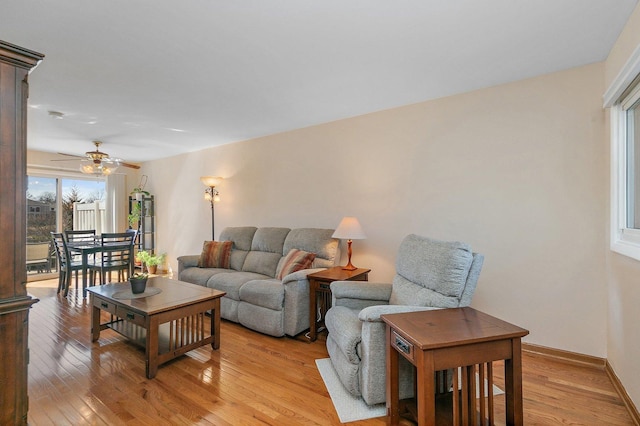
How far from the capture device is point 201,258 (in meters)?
3.97

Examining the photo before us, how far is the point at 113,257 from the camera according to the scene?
4.63 meters

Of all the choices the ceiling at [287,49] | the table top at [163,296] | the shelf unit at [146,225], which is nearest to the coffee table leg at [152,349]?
the table top at [163,296]

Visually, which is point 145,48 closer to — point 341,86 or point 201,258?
point 341,86

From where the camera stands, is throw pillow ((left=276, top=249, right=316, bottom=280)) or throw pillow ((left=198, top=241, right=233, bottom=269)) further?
throw pillow ((left=198, top=241, right=233, bottom=269))

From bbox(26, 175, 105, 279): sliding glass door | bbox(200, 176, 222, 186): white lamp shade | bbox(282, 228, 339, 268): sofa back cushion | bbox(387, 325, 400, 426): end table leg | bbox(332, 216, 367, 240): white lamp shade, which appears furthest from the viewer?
bbox(26, 175, 105, 279): sliding glass door

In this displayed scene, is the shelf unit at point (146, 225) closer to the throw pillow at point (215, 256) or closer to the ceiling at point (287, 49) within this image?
the ceiling at point (287, 49)

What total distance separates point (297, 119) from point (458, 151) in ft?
6.34

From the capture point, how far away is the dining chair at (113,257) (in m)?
4.37

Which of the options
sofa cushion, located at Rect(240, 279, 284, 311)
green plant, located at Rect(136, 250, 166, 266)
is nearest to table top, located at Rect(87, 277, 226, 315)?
sofa cushion, located at Rect(240, 279, 284, 311)

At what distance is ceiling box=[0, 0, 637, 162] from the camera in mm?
1751

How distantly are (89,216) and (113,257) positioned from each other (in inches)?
86.8

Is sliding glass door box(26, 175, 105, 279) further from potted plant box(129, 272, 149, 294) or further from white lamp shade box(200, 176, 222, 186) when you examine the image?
potted plant box(129, 272, 149, 294)

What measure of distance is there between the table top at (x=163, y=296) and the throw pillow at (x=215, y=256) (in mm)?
836

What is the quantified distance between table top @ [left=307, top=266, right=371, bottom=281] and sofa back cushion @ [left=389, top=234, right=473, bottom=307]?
516mm
